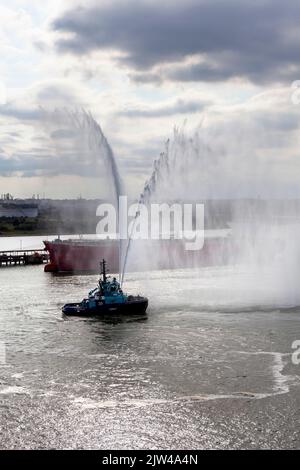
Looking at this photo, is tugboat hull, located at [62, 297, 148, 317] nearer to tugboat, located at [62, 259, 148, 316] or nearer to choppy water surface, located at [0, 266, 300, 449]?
tugboat, located at [62, 259, 148, 316]

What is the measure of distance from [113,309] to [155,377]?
18.5 meters

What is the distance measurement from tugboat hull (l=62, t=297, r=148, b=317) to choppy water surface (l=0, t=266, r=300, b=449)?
44.2 inches

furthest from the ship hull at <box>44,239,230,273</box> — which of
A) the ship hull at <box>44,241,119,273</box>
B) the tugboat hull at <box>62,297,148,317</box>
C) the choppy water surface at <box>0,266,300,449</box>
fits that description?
the tugboat hull at <box>62,297,148,317</box>

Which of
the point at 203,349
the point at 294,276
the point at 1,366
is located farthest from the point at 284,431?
the point at 294,276

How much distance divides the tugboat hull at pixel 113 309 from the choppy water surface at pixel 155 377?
1123 millimetres

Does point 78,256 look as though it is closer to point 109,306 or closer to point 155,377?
point 109,306

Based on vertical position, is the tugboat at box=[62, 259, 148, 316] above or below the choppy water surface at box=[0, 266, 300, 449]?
above

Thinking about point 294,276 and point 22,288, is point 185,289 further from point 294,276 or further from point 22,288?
point 22,288

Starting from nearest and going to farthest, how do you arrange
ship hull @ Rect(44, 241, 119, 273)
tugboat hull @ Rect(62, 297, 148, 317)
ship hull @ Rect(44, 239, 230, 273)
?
tugboat hull @ Rect(62, 297, 148, 317) < ship hull @ Rect(44, 241, 119, 273) < ship hull @ Rect(44, 239, 230, 273)

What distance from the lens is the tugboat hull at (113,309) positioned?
48547mm

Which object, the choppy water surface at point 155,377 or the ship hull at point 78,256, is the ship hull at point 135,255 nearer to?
the ship hull at point 78,256

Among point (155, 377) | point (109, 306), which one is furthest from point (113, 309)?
point (155, 377)

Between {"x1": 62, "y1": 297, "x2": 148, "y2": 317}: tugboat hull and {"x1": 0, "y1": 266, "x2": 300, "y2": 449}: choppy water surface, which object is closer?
{"x1": 0, "y1": 266, "x2": 300, "y2": 449}: choppy water surface

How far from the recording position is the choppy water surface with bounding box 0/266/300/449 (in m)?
23.4
